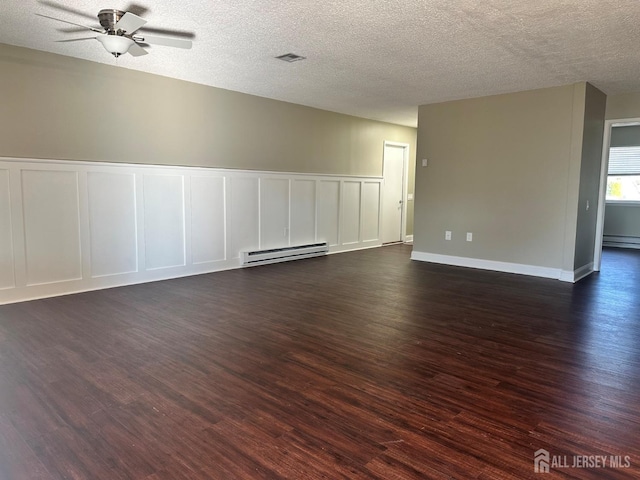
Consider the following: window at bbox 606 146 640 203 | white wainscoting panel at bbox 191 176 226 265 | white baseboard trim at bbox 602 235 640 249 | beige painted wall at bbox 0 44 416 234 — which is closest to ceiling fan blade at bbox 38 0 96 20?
beige painted wall at bbox 0 44 416 234

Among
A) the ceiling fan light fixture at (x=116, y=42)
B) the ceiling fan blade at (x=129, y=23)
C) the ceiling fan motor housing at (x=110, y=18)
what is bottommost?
the ceiling fan light fixture at (x=116, y=42)

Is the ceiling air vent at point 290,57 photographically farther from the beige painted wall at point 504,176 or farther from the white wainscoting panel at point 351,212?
the white wainscoting panel at point 351,212

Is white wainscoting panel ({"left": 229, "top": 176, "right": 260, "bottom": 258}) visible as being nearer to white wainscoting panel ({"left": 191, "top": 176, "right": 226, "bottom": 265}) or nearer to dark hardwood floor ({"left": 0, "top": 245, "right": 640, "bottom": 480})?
white wainscoting panel ({"left": 191, "top": 176, "right": 226, "bottom": 265})

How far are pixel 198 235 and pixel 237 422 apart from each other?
390 centimetres

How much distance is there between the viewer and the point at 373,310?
4.09 m

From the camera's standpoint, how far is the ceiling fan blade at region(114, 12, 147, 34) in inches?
117

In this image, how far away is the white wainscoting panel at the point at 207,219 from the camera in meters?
5.64

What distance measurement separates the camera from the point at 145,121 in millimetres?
5078

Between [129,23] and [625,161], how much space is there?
8921 millimetres

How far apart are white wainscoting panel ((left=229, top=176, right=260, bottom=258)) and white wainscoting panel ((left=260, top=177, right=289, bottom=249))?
9 centimetres

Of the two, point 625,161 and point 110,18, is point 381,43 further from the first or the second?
point 625,161

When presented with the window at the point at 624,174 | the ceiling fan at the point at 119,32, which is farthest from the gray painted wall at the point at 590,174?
the ceiling fan at the point at 119,32

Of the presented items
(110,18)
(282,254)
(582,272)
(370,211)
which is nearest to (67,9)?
(110,18)

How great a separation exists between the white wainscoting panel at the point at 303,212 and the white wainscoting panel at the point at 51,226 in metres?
3.16
